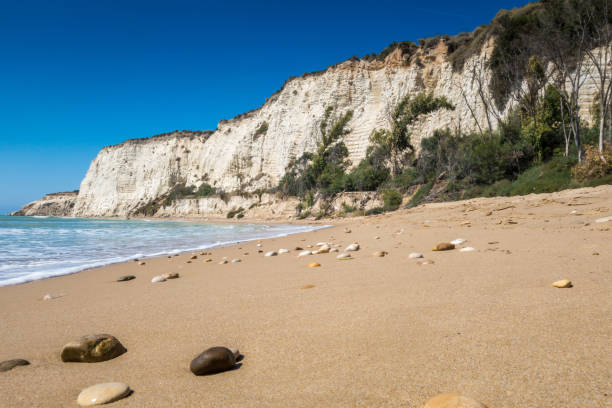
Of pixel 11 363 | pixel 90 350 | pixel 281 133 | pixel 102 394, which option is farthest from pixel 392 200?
pixel 281 133

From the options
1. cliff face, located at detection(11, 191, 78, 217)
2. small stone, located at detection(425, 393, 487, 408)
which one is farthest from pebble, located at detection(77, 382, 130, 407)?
cliff face, located at detection(11, 191, 78, 217)

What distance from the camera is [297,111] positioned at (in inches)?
1432

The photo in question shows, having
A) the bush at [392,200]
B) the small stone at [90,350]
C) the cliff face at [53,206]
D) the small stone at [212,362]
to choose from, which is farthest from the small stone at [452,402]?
the cliff face at [53,206]

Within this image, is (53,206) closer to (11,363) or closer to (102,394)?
(11,363)

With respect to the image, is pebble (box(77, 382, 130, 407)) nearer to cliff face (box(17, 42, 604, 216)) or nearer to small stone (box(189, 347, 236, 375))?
small stone (box(189, 347, 236, 375))

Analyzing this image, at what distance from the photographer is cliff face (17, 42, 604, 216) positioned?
24406 millimetres

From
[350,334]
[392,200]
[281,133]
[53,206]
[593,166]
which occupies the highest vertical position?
[281,133]

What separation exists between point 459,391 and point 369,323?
Answer: 29.8 inches

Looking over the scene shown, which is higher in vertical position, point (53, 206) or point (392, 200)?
point (53, 206)

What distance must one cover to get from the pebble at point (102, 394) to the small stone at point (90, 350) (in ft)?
1.40

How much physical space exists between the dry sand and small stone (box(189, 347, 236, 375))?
0.04 m

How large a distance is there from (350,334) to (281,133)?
3634 centimetres

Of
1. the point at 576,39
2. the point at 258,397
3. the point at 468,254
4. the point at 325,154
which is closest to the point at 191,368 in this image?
the point at 258,397

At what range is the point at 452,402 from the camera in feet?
3.01
